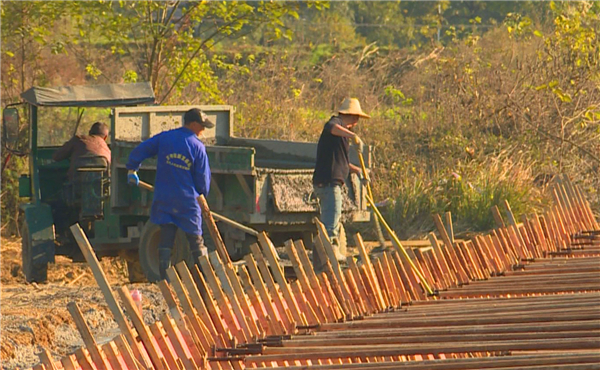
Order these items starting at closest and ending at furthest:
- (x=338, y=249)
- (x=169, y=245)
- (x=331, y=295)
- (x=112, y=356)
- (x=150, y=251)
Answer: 1. (x=112, y=356)
2. (x=331, y=295)
3. (x=169, y=245)
4. (x=338, y=249)
5. (x=150, y=251)

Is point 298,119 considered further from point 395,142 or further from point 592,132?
point 592,132

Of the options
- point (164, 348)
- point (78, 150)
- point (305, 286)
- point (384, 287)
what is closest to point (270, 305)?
point (305, 286)

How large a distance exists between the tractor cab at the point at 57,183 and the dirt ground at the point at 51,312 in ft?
1.48

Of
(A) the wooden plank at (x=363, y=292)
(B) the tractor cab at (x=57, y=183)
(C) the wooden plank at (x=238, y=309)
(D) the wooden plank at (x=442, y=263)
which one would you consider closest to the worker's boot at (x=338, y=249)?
(B) the tractor cab at (x=57, y=183)

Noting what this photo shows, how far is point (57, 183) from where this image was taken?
13211mm

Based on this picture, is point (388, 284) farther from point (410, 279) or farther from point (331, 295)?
point (331, 295)

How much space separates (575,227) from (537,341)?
5636 mm

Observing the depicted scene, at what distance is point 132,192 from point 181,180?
2.47 m

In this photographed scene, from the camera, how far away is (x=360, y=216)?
12.5m

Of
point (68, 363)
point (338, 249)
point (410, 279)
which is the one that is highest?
point (68, 363)

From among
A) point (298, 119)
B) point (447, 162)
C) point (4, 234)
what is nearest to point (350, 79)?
point (298, 119)

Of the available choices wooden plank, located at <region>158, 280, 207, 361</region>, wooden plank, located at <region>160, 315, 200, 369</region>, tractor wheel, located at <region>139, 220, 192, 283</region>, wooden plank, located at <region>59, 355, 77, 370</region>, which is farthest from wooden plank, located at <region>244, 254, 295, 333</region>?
tractor wheel, located at <region>139, 220, 192, 283</region>

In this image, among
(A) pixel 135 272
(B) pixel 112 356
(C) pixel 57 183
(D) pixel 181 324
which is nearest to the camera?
(B) pixel 112 356

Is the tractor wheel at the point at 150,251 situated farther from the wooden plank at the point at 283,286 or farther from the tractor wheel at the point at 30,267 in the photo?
the wooden plank at the point at 283,286
